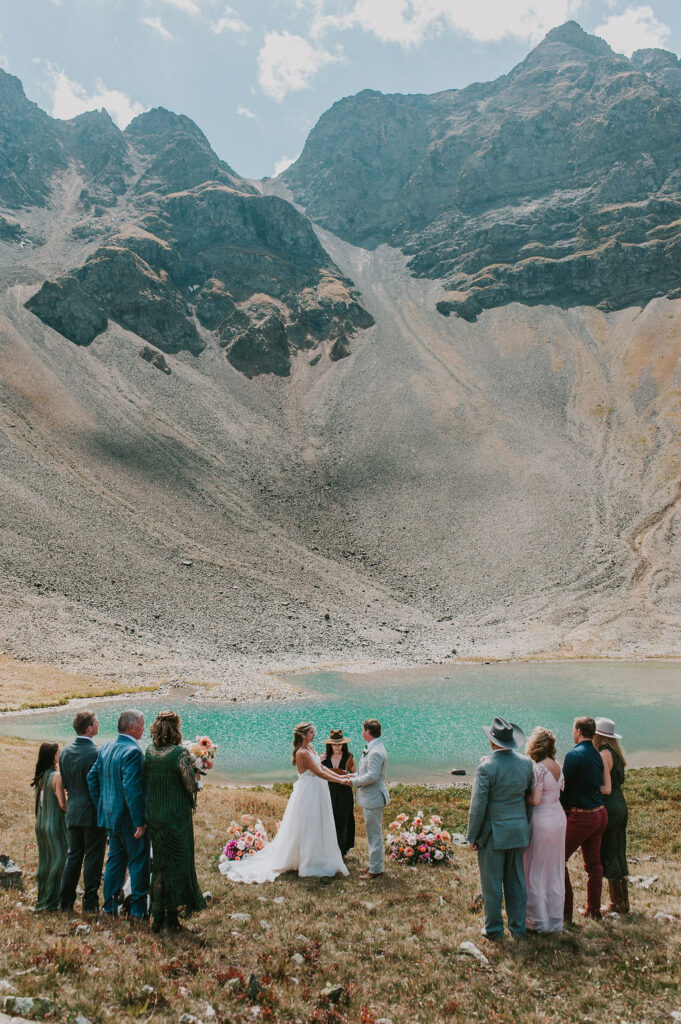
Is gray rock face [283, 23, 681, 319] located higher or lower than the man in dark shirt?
higher

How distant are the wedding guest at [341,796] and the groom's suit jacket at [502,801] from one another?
12.1 ft

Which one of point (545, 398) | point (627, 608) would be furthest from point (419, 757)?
point (545, 398)

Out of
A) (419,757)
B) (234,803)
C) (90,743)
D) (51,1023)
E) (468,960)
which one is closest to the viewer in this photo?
(51,1023)

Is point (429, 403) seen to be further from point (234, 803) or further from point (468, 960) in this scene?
point (468, 960)

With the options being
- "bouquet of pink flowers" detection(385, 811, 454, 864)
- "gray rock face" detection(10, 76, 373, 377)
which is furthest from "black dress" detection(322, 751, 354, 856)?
"gray rock face" detection(10, 76, 373, 377)

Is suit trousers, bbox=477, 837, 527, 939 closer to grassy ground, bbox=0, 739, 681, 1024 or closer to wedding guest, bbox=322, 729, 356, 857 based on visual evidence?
grassy ground, bbox=0, 739, 681, 1024

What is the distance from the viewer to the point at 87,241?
15175 cm

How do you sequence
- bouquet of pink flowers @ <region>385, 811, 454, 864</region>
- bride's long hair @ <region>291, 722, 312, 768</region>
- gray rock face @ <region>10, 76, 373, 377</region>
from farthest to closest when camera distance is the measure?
gray rock face @ <region>10, 76, 373, 377</region> → bouquet of pink flowers @ <region>385, 811, 454, 864</region> → bride's long hair @ <region>291, 722, 312, 768</region>

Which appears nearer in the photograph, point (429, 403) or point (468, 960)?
point (468, 960)

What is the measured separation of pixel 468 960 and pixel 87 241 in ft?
568

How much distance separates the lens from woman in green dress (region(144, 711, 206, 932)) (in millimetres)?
8211

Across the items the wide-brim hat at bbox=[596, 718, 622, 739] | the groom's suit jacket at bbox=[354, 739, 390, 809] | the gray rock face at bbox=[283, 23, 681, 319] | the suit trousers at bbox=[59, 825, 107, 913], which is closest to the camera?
the suit trousers at bbox=[59, 825, 107, 913]

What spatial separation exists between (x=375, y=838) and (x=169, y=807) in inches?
169

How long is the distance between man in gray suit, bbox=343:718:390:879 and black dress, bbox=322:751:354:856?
0.67 m
